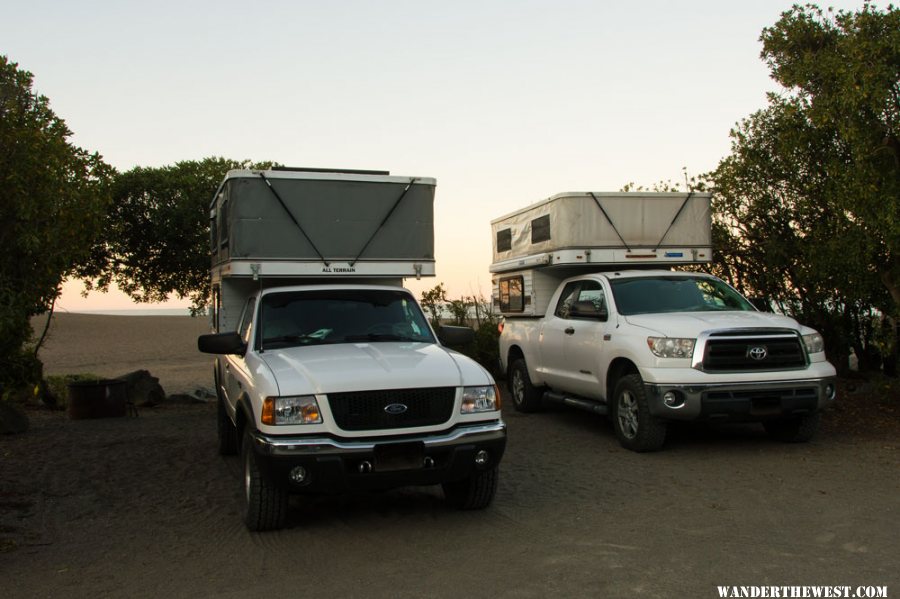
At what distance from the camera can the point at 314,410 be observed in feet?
19.0

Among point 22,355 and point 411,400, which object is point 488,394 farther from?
point 22,355

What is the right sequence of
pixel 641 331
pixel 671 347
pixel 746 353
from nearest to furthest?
1. pixel 746 353
2. pixel 671 347
3. pixel 641 331

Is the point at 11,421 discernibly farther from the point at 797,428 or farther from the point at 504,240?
the point at 797,428

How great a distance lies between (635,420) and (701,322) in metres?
1.22

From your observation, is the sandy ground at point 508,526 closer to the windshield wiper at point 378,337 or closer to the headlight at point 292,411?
the headlight at point 292,411

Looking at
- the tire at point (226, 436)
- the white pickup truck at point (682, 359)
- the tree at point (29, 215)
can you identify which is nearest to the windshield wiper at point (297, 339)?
the tree at point (29, 215)

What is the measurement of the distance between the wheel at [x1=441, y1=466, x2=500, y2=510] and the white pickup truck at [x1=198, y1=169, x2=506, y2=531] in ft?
0.03

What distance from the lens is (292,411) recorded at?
5.76m

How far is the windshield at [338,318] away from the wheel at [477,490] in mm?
1440

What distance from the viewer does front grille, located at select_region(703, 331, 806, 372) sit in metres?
8.49

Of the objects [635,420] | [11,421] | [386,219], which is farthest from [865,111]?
[11,421]

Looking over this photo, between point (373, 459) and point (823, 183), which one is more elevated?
point (823, 183)

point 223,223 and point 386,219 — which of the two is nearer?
point 386,219

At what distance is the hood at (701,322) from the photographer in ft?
28.3
